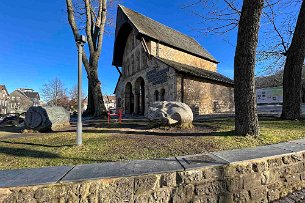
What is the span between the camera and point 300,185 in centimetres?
405

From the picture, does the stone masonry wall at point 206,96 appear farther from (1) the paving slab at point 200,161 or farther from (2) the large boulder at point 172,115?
(1) the paving slab at point 200,161

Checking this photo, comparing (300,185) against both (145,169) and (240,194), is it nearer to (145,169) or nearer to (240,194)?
(240,194)

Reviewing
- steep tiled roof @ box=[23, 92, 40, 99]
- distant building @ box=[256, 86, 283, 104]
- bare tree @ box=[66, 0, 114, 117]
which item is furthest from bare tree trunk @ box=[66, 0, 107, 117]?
steep tiled roof @ box=[23, 92, 40, 99]

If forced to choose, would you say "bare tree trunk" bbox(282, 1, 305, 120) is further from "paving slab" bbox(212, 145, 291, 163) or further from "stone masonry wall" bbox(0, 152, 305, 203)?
"stone masonry wall" bbox(0, 152, 305, 203)

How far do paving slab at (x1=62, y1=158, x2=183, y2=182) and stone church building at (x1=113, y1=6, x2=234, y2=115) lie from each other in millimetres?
12460

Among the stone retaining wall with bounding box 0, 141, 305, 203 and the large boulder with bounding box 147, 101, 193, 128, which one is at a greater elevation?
the large boulder with bounding box 147, 101, 193, 128

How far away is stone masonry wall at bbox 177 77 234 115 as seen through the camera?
53.8ft

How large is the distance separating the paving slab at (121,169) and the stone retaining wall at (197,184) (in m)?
0.05

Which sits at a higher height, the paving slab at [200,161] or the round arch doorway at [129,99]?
the round arch doorway at [129,99]

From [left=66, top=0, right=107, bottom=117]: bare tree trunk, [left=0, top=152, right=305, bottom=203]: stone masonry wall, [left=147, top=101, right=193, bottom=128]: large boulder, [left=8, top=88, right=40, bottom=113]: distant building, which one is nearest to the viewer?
[left=0, top=152, right=305, bottom=203]: stone masonry wall

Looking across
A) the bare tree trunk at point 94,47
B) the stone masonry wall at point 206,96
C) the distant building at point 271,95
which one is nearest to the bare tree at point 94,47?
the bare tree trunk at point 94,47

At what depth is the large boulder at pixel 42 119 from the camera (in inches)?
308

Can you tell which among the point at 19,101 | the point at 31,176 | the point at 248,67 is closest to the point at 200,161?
the point at 31,176

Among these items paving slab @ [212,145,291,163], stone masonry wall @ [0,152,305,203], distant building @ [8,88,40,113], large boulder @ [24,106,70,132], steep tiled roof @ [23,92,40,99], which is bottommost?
stone masonry wall @ [0,152,305,203]
